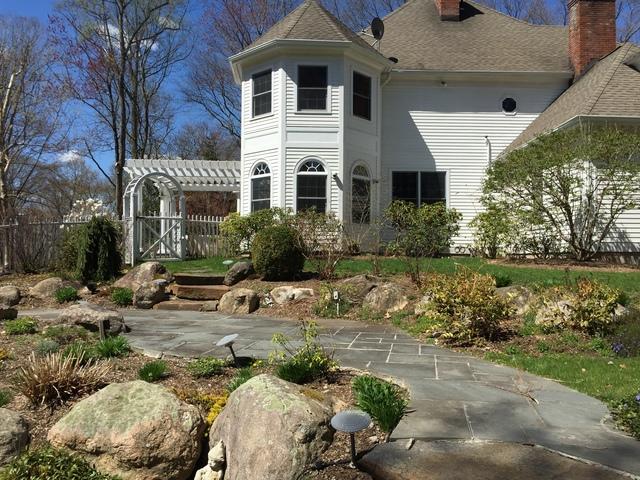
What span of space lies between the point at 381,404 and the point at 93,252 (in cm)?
1045

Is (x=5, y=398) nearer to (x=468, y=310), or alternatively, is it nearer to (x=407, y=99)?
(x=468, y=310)

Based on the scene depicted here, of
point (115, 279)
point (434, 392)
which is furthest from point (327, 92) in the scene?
point (434, 392)

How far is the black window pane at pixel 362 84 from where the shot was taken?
54.9ft

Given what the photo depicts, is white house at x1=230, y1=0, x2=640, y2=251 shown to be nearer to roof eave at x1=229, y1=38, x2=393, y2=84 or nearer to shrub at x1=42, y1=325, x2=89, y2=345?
roof eave at x1=229, y1=38, x2=393, y2=84

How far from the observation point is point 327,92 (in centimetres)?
1619

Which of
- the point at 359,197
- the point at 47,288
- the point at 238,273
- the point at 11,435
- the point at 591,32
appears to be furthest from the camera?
the point at 591,32

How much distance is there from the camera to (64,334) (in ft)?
22.5

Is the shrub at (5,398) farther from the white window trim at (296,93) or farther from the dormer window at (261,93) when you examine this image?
the dormer window at (261,93)

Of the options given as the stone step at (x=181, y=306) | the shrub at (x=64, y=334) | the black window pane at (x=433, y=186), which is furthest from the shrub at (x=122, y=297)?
the black window pane at (x=433, y=186)

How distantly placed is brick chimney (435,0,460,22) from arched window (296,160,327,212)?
8929 mm

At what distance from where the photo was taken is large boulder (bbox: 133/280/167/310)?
433 inches

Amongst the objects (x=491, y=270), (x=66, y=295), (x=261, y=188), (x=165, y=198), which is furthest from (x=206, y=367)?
(x=165, y=198)

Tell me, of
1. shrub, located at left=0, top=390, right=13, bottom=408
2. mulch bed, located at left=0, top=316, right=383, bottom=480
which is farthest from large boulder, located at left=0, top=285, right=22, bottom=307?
shrub, located at left=0, top=390, right=13, bottom=408

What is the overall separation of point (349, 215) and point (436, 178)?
3.99 metres
